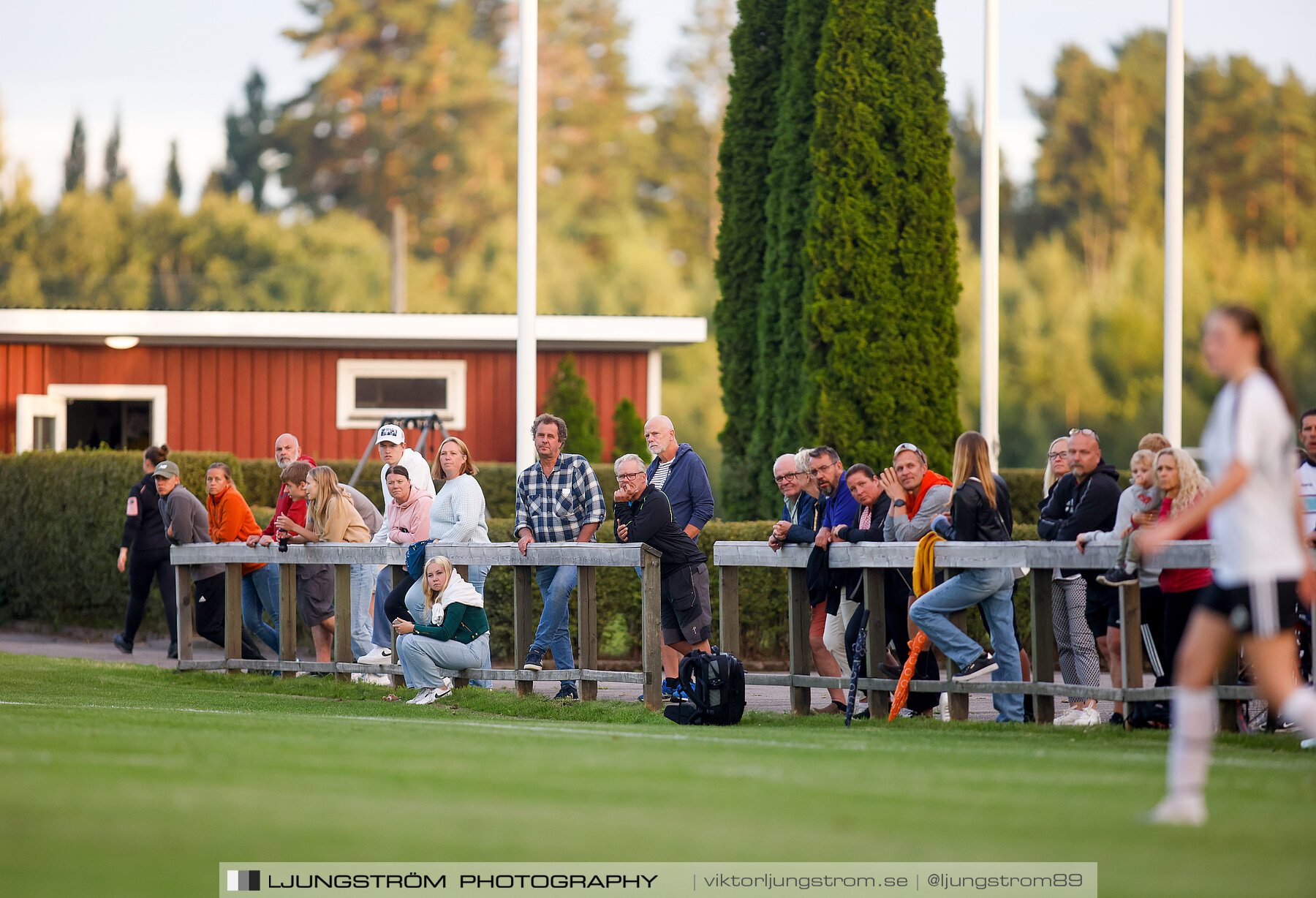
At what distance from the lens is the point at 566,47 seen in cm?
5625

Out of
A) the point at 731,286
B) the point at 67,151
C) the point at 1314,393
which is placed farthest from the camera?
the point at 67,151

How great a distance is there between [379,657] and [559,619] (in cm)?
186

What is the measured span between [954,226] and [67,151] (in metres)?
52.5

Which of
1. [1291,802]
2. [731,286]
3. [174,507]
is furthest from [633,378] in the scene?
[1291,802]

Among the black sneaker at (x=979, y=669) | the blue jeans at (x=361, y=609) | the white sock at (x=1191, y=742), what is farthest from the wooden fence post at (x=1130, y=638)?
the blue jeans at (x=361, y=609)

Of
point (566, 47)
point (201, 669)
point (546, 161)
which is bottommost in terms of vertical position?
point (201, 669)

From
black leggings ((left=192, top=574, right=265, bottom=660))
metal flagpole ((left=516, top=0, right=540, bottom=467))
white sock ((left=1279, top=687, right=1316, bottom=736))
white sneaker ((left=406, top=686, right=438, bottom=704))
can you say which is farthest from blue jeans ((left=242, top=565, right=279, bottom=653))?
white sock ((left=1279, top=687, right=1316, bottom=736))

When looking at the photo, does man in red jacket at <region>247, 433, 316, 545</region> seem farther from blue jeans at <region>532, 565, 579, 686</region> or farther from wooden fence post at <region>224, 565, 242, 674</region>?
blue jeans at <region>532, 565, 579, 686</region>

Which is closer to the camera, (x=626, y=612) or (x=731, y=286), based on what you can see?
(x=626, y=612)

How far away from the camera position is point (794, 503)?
11266mm

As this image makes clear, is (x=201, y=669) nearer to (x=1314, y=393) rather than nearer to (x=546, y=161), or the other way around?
(x=1314, y=393)

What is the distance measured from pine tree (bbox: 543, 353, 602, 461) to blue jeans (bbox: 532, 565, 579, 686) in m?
11.8

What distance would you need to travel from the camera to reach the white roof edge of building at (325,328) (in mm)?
22312

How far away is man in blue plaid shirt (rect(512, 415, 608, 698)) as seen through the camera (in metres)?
11.2
